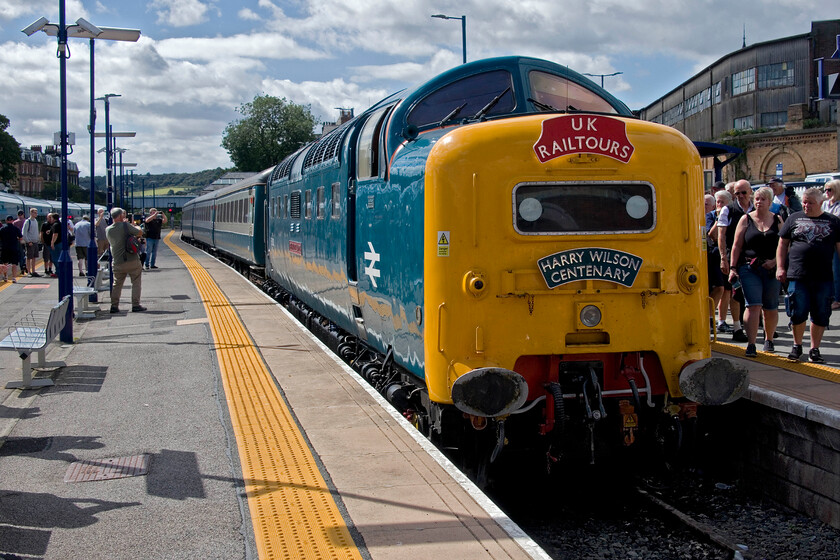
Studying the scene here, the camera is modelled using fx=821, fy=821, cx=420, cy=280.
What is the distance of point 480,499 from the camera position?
4891mm

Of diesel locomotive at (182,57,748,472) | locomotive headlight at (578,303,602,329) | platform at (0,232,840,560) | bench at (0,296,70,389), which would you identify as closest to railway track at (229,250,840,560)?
diesel locomotive at (182,57,748,472)

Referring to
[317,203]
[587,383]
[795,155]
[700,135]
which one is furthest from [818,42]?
[587,383]

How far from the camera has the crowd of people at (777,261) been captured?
8.11 metres

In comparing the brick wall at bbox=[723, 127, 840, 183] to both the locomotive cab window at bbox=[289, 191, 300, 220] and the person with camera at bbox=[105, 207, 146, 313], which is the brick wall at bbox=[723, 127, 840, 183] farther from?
the person with camera at bbox=[105, 207, 146, 313]

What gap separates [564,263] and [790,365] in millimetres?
3778

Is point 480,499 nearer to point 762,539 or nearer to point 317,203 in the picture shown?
point 762,539

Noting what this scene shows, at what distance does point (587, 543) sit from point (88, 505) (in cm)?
340

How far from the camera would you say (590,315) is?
18.7 ft

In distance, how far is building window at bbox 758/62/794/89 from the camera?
45938mm

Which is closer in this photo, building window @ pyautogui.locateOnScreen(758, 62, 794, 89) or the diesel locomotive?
the diesel locomotive

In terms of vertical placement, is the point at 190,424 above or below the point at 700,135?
below

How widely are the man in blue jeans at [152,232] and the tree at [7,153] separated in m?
58.6

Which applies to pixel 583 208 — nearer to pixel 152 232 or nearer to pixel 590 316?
pixel 590 316

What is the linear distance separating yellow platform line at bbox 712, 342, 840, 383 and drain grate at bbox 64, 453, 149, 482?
523 centimetres
